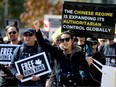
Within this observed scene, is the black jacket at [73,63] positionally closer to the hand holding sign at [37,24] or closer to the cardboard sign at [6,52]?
the hand holding sign at [37,24]

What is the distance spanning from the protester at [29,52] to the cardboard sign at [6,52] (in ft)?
2.92

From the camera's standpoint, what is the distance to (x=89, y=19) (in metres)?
11.9

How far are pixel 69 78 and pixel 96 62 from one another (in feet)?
3.57

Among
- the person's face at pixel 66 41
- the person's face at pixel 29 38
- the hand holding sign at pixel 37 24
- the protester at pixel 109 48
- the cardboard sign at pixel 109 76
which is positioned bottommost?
the protester at pixel 109 48

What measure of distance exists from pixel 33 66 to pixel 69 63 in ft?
3.75

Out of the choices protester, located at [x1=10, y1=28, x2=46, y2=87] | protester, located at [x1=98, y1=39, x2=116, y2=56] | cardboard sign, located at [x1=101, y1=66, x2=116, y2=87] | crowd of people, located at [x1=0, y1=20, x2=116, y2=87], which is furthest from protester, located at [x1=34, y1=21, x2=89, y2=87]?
protester, located at [x1=98, y1=39, x2=116, y2=56]

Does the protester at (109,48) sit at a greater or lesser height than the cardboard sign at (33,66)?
lesser

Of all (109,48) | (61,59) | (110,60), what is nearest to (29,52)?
(61,59)

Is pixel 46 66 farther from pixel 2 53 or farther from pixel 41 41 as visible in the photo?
pixel 2 53

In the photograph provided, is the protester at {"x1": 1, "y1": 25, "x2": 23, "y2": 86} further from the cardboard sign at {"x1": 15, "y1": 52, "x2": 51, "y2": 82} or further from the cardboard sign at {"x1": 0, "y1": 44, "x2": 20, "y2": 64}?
the cardboard sign at {"x1": 15, "y1": 52, "x2": 51, "y2": 82}

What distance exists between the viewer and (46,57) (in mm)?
11461

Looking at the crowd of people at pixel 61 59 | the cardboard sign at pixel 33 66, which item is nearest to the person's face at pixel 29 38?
the crowd of people at pixel 61 59

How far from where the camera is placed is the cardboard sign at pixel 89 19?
1169 centimetres

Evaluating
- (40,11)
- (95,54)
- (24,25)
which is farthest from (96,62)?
(24,25)
